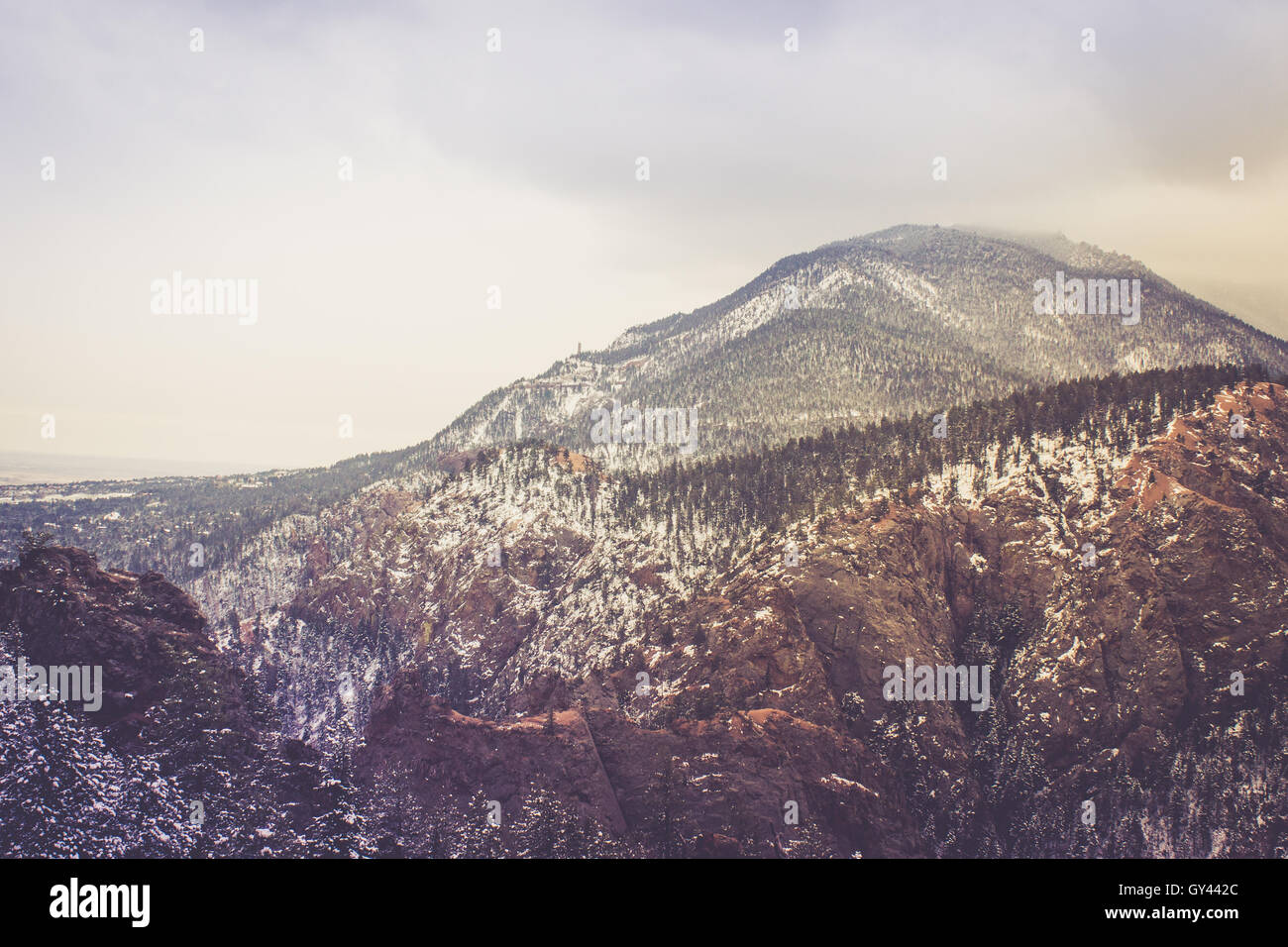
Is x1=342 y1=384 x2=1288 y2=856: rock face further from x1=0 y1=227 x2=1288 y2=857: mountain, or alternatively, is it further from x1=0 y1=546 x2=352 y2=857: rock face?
x1=0 y1=546 x2=352 y2=857: rock face

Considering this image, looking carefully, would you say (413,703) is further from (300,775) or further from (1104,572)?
(1104,572)

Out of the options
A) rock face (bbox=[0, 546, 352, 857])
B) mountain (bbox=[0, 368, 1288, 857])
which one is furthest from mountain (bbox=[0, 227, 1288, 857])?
mountain (bbox=[0, 368, 1288, 857])

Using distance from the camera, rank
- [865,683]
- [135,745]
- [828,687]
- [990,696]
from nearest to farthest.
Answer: [135,745]
[865,683]
[828,687]
[990,696]

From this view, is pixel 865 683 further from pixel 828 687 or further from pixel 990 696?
pixel 990 696

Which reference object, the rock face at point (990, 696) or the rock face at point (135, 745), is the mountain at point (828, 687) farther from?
the rock face at point (990, 696)

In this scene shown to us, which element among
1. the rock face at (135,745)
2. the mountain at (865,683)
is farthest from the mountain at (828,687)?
the mountain at (865,683)

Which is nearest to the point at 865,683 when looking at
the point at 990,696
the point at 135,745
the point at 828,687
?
the point at 828,687

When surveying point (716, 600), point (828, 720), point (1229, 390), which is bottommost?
point (828, 720)

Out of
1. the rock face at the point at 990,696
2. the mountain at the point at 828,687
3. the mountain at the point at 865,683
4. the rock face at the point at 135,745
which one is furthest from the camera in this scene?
the rock face at the point at 990,696

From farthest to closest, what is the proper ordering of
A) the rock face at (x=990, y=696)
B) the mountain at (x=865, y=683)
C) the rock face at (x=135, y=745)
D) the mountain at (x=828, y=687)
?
the rock face at (x=990, y=696) → the mountain at (x=865, y=683) → the mountain at (x=828, y=687) → the rock face at (x=135, y=745)

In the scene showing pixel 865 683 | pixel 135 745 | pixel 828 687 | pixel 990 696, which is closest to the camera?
pixel 135 745
